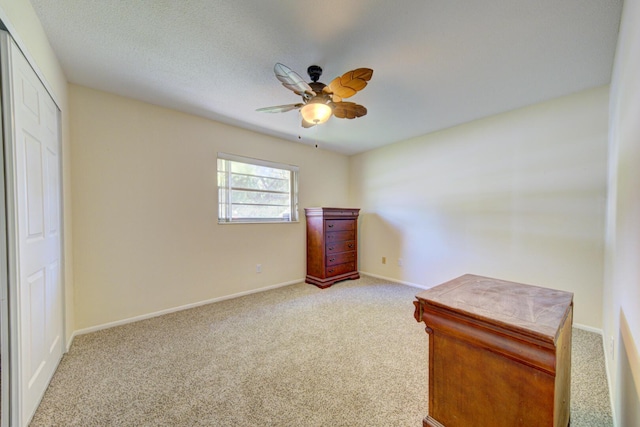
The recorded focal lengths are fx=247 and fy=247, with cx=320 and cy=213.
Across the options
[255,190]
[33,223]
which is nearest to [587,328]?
[255,190]

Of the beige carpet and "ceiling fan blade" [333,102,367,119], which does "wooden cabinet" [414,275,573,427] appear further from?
"ceiling fan blade" [333,102,367,119]

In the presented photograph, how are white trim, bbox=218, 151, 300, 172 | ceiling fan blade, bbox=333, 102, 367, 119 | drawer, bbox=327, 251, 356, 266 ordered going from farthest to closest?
drawer, bbox=327, 251, 356, 266 → white trim, bbox=218, 151, 300, 172 → ceiling fan blade, bbox=333, 102, 367, 119

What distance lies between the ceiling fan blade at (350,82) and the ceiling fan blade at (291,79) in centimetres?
15

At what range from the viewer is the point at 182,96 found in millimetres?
2525

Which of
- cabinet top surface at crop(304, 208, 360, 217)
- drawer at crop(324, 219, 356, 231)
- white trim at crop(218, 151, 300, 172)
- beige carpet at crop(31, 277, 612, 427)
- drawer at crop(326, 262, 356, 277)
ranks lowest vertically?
beige carpet at crop(31, 277, 612, 427)

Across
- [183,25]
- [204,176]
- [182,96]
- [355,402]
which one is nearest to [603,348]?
[355,402]

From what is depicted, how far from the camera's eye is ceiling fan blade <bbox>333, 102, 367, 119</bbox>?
2059 mm

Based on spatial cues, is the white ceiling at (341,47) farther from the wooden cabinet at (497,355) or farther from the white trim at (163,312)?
the white trim at (163,312)

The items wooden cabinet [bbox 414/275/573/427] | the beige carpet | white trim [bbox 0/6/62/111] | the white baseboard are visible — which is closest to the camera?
wooden cabinet [bbox 414/275/573/427]

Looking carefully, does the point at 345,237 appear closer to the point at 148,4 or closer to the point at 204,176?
the point at 204,176

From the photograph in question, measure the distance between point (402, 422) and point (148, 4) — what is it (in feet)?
9.08

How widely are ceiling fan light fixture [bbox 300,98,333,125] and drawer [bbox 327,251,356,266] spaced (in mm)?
2406

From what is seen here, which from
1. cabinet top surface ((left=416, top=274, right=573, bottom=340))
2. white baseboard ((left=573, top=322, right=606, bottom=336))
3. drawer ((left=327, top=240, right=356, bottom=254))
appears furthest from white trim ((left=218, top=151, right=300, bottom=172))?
white baseboard ((left=573, top=322, right=606, bottom=336))

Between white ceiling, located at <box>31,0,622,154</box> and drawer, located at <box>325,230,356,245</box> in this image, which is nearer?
white ceiling, located at <box>31,0,622,154</box>
